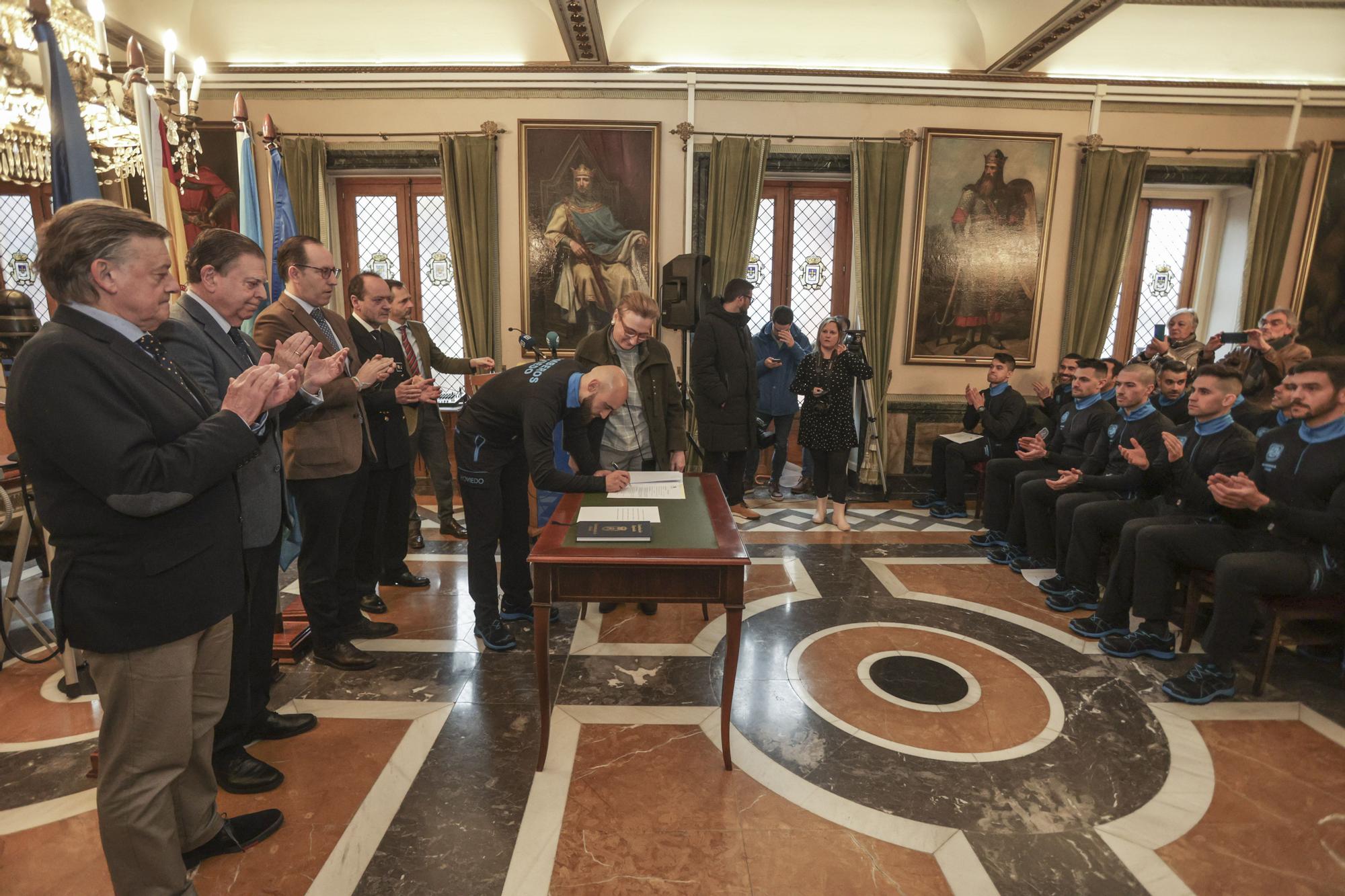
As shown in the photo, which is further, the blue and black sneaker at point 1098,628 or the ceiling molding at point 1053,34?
the ceiling molding at point 1053,34

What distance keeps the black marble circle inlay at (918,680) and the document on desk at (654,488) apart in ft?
4.09

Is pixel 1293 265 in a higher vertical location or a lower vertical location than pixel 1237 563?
higher

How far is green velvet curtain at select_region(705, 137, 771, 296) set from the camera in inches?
229

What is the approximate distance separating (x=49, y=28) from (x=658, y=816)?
3248 millimetres

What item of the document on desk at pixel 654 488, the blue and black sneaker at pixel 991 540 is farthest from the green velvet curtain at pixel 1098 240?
the document on desk at pixel 654 488

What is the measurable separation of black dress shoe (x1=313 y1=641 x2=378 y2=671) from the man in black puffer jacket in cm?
255

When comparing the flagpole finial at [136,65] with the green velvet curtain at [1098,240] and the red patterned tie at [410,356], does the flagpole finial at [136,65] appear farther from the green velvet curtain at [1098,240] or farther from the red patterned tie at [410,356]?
the green velvet curtain at [1098,240]

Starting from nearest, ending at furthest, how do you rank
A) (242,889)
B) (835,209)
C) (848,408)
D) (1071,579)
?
(242,889), (1071,579), (848,408), (835,209)

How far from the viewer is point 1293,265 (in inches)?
246

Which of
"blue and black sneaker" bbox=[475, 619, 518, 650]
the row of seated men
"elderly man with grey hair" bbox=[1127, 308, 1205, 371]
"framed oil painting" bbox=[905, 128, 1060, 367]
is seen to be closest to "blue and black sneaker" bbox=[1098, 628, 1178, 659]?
the row of seated men

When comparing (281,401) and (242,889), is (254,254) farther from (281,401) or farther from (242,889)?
(242,889)

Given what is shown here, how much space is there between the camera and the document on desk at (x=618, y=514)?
96.3 inches

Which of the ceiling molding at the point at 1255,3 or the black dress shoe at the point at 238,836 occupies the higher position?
the ceiling molding at the point at 1255,3

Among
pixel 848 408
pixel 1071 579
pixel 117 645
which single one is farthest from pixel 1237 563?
pixel 117 645
